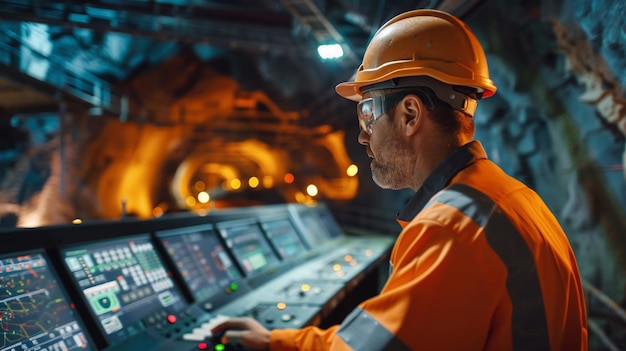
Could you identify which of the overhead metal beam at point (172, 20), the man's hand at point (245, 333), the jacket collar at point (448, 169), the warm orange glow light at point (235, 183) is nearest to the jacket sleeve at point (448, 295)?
the jacket collar at point (448, 169)

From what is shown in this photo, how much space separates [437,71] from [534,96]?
183 inches

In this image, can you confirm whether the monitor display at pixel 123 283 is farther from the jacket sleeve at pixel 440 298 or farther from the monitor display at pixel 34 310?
the jacket sleeve at pixel 440 298

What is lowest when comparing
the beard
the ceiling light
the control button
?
the control button

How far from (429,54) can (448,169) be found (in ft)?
1.38

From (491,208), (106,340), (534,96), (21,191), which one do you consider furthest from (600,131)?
(21,191)

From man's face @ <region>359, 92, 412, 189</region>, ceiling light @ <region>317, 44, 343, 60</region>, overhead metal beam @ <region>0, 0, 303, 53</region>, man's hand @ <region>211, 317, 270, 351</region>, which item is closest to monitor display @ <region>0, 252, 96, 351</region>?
man's hand @ <region>211, 317, 270, 351</region>

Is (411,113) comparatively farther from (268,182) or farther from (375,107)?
(268,182)

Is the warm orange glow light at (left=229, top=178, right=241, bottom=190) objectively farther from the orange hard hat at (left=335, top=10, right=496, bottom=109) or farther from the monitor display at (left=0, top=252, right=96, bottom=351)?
the orange hard hat at (left=335, top=10, right=496, bottom=109)

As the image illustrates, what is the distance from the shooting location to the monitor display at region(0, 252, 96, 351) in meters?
1.71

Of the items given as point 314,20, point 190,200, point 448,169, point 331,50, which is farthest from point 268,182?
point 448,169

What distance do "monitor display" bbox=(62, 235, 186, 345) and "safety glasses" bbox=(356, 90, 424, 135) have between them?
147 centimetres

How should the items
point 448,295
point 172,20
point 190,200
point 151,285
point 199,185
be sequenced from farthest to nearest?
1. point 199,185
2. point 190,200
3. point 172,20
4. point 151,285
5. point 448,295

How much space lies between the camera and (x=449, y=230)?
1161mm

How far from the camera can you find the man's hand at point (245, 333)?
1986mm
